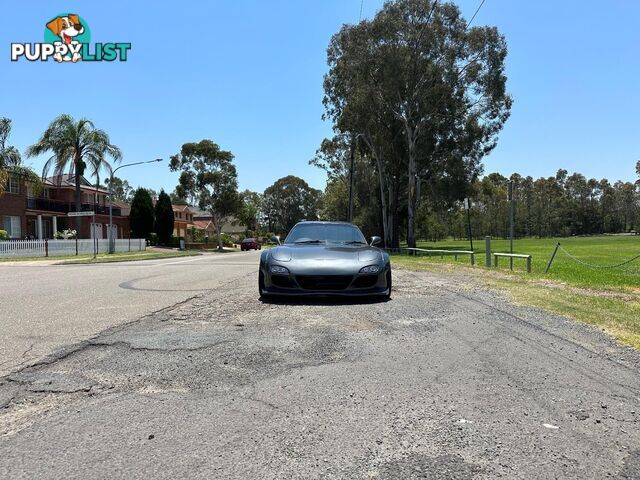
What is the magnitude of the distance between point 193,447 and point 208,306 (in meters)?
5.25

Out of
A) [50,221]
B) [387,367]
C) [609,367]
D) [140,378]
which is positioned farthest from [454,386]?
[50,221]

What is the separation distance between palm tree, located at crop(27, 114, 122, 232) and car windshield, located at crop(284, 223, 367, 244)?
35.8m

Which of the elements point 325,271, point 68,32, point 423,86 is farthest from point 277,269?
point 423,86

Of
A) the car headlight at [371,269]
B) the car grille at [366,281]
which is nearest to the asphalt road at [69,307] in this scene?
the car grille at [366,281]

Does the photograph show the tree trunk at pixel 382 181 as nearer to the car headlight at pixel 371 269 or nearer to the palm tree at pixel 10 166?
the palm tree at pixel 10 166

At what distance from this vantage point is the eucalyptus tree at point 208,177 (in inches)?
2328

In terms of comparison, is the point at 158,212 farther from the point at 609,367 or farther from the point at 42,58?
the point at 609,367

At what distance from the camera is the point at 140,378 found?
420 centimetres

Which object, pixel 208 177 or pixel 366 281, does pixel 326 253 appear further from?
pixel 208 177

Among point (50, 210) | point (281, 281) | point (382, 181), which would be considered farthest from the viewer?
point (50, 210)

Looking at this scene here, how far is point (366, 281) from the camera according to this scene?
313 inches

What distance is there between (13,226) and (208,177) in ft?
76.3

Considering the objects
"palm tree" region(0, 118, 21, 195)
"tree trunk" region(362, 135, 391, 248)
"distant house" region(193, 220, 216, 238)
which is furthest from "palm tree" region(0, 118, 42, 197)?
"distant house" region(193, 220, 216, 238)

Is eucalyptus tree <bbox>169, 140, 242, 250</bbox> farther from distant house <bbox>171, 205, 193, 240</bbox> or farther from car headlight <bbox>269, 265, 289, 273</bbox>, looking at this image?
car headlight <bbox>269, 265, 289, 273</bbox>
